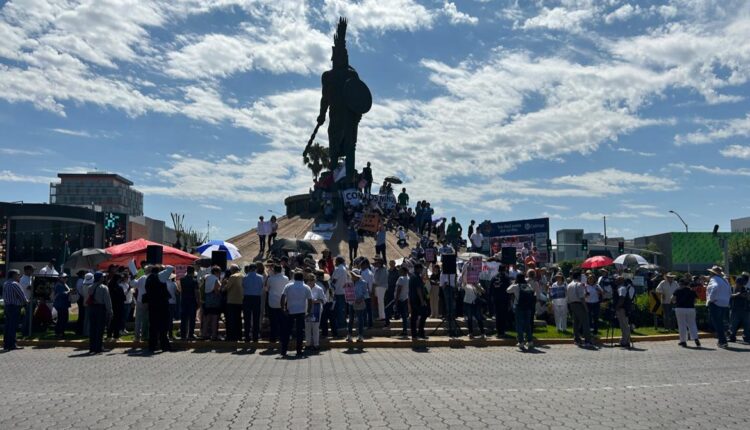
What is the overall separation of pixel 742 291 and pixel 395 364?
374 inches

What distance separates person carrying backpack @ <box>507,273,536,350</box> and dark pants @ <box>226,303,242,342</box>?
6.32m

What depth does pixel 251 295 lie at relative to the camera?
552 inches

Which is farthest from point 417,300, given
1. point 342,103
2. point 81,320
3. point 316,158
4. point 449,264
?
point 316,158

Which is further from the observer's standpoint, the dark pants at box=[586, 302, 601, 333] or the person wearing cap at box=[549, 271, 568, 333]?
the person wearing cap at box=[549, 271, 568, 333]

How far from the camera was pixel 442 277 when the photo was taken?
16.4m

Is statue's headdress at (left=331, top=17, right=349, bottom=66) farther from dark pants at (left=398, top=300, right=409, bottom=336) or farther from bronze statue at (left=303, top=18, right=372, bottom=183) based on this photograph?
dark pants at (left=398, top=300, right=409, bottom=336)

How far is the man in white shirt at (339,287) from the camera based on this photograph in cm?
1500

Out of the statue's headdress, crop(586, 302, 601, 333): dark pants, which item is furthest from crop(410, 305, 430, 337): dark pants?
the statue's headdress

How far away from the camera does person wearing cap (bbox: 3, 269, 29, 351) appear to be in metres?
14.1

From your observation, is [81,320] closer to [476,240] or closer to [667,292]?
[667,292]

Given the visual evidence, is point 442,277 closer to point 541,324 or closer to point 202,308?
point 541,324

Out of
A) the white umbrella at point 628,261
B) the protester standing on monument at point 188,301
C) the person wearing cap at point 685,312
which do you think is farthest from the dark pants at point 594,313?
the protester standing on monument at point 188,301

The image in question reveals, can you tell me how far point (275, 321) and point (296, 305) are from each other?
1.32m

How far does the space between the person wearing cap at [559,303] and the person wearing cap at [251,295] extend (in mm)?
7642
